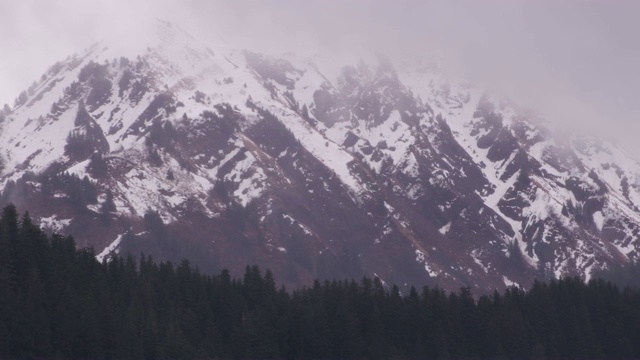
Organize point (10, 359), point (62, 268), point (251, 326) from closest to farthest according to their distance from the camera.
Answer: point (10, 359)
point (62, 268)
point (251, 326)

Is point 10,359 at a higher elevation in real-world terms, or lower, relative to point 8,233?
lower

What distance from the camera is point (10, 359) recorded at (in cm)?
15775

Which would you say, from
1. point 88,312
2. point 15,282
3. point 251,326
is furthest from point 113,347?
point 251,326

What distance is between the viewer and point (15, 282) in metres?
174

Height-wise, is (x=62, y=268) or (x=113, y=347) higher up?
(x=62, y=268)

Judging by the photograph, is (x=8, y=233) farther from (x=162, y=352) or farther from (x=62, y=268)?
(x=162, y=352)

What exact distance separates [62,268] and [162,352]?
20.1 m

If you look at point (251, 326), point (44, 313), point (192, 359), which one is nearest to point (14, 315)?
point (44, 313)

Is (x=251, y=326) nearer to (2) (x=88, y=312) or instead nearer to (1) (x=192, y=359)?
(1) (x=192, y=359)

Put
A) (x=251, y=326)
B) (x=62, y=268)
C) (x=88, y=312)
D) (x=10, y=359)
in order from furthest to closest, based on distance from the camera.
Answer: (x=251, y=326)
(x=62, y=268)
(x=88, y=312)
(x=10, y=359)

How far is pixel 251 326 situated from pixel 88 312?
32775 millimetres

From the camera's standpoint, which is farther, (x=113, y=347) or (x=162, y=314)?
(x=162, y=314)

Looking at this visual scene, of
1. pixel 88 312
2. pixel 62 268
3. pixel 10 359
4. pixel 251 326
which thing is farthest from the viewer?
pixel 251 326

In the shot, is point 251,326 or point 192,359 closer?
point 192,359
